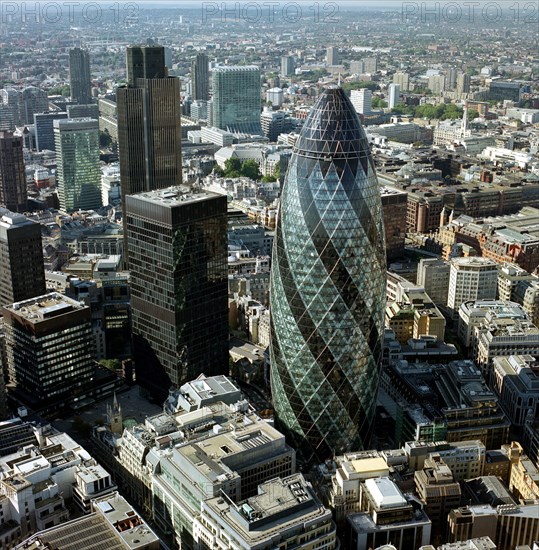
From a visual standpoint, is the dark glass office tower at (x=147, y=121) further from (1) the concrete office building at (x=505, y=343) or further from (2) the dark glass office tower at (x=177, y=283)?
(1) the concrete office building at (x=505, y=343)

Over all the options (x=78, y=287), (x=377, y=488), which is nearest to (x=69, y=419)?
(x=78, y=287)

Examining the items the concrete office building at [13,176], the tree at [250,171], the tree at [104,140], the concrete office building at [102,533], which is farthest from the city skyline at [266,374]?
the tree at [104,140]

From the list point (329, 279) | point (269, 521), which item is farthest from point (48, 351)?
point (269, 521)

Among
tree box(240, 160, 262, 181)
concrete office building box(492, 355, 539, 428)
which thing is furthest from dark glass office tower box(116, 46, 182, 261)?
tree box(240, 160, 262, 181)

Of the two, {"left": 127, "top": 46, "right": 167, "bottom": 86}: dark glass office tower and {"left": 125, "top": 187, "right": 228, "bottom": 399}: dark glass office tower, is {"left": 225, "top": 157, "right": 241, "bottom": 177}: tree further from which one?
{"left": 125, "top": 187, "right": 228, "bottom": 399}: dark glass office tower

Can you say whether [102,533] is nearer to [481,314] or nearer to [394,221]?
[481,314]
